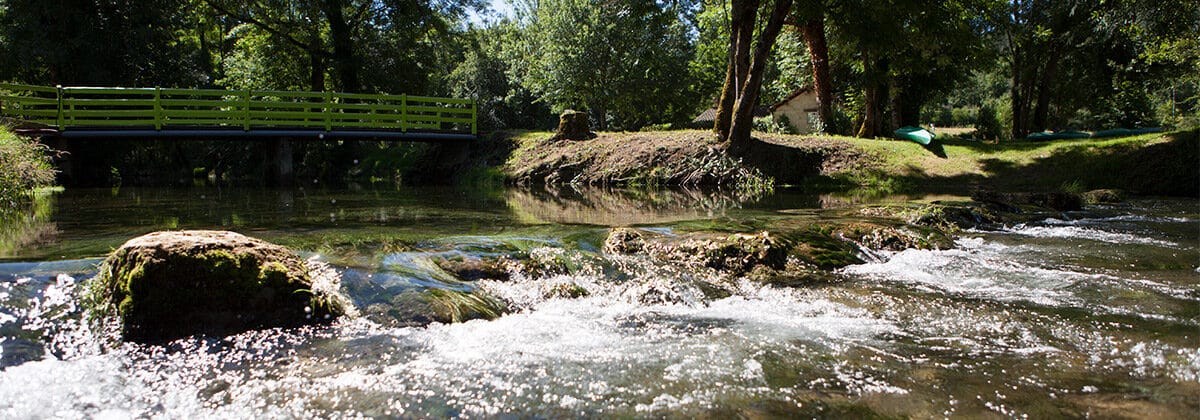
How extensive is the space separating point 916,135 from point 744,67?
6.53 meters

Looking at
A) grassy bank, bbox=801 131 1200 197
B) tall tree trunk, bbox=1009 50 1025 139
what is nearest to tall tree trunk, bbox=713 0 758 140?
grassy bank, bbox=801 131 1200 197

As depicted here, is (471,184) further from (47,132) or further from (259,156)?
(259,156)

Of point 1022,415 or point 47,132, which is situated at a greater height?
point 47,132

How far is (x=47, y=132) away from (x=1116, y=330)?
23462 mm

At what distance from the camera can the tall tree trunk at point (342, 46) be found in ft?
90.2

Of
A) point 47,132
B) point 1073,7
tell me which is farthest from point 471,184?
point 1073,7

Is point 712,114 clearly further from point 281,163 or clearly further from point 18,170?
point 18,170

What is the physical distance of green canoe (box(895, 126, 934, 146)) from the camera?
2133 cm

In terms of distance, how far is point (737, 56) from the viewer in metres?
19.6

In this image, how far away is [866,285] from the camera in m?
6.35

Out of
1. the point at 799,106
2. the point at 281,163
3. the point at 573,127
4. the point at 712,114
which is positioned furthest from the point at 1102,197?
the point at 712,114

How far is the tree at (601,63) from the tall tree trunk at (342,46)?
14253mm

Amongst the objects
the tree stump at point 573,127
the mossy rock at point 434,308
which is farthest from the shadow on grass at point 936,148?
the mossy rock at point 434,308

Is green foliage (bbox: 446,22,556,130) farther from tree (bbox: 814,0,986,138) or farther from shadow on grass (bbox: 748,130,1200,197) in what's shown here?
shadow on grass (bbox: 748,130,1200,197)
